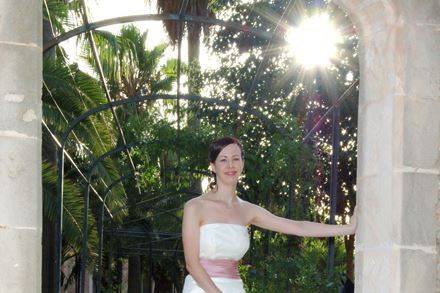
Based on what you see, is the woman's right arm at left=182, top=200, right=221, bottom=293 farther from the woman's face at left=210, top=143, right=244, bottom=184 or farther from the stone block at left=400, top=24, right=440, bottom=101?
the stone block at left=400, top=24, right=440, bottom=101

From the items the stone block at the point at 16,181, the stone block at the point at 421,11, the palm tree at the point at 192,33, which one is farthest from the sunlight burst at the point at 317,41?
the palm tree at the point at 192,33

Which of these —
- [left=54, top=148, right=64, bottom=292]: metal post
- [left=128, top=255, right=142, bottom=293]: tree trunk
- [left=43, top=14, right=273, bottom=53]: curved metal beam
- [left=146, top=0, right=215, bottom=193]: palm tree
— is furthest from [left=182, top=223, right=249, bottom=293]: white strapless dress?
[left=128, top=255, right=142, bottom=293]: tree trunk

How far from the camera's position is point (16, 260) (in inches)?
163

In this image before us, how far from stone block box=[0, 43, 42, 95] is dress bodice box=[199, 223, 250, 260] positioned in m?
1.41

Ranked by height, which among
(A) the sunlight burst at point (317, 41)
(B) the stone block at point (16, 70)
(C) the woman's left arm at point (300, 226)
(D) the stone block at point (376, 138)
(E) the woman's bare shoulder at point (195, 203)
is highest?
(A) the sunlight burst at point (317, 41)

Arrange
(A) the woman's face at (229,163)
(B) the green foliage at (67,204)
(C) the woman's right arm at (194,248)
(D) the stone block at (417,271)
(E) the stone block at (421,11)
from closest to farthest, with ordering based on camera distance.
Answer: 1. (D) the stone block at (417,271)
2. (E) the stone block at (421,11)
3. (C) the woman's right arm at (194,248)
4. (A) the woman's face at (229,163)
5. (B) the green foliage at (67,204)

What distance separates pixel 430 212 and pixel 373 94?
0.56m

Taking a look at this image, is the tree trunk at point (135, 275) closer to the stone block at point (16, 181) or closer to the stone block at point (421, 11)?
Answer: the stone block at point (16, 181)

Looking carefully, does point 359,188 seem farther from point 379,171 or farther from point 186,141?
point 186,141

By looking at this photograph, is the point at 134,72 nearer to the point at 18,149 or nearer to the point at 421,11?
the point at 18,149

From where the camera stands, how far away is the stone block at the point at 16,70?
13.7ft

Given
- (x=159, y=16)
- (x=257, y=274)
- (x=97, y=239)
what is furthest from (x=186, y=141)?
(x=97, y=239)

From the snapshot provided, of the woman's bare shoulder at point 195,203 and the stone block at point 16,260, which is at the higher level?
the woman's bare shoulder at point 195,203

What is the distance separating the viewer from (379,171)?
4.10m
